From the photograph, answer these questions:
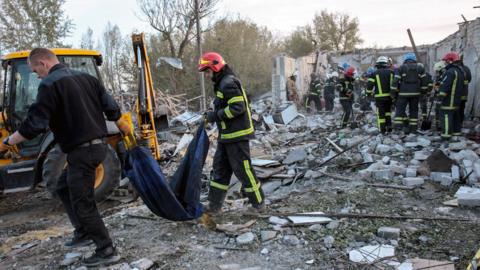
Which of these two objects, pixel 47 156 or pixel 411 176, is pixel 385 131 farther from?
pixel 47 156

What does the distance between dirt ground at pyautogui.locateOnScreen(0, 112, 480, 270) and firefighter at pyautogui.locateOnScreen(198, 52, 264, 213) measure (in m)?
0.31

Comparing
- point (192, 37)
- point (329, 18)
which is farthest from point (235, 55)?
point (329, 18)

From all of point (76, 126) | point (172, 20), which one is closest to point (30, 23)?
point (172, 20)

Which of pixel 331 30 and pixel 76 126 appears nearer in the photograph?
pixel 76 126

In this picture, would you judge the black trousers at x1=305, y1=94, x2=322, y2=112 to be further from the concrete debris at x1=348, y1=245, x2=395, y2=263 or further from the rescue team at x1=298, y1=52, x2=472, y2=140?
the concrete debris at x1=348, y1=245, x2=395, y2=263

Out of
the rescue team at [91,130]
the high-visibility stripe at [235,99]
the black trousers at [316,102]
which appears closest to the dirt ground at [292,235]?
the rescue team at [91,130]

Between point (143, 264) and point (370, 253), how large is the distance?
1927mm

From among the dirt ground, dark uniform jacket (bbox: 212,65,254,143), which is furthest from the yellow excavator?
dark uniform jacket (bbox: 212,65,254,143)

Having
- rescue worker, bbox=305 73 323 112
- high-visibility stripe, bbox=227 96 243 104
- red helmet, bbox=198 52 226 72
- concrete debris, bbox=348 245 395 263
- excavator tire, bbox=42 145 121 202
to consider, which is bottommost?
concrete debris, bbox=348 245 395 263

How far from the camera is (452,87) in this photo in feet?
24.6

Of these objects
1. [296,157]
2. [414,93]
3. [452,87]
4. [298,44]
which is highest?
[298,44]

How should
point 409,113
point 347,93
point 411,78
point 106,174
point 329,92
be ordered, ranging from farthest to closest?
point 329,92 → point 347,93 → point 409,113 → point 411,78 → point 106,174

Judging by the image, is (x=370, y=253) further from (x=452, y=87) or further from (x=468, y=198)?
(x=452, y=87)

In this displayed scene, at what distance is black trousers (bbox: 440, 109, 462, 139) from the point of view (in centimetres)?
746
